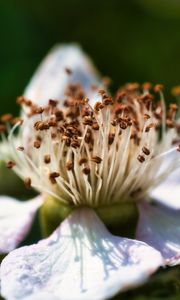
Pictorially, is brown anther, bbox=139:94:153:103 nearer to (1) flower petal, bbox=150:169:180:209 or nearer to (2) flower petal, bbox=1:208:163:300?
(1) flower petal, bbox=150:169:180:209

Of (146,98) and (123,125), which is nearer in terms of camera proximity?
(123,125)

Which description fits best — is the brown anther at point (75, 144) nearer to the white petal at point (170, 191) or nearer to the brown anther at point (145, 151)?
the brown anther at point (145, 151)

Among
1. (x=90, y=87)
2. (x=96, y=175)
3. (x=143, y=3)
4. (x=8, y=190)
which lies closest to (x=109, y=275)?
(x=96, y=175)

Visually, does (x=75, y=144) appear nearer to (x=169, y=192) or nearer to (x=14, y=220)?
(x=14, y=220)

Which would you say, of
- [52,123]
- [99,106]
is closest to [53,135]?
[52,123]

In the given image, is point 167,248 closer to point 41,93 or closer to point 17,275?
point 17,275

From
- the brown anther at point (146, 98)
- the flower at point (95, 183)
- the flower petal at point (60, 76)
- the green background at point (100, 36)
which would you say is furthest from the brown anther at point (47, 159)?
the green background at point (100, 36)

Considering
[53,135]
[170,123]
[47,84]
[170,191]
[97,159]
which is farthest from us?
[47,84]

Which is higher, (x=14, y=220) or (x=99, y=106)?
(x=99, y=106)
